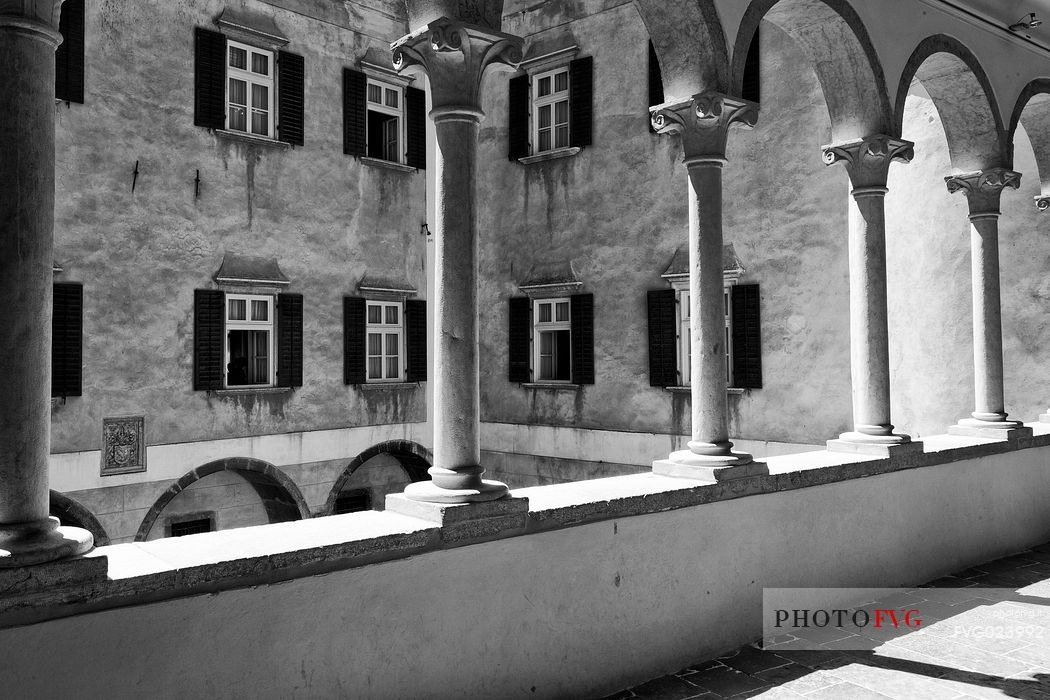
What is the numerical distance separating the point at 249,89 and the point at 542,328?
594cm

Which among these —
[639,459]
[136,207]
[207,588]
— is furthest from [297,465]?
[207,588]

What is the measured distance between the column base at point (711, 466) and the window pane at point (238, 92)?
10.2 m

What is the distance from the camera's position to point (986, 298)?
6.88 metres

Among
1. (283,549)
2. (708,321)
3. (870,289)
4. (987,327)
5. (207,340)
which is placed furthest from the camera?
(207,340)

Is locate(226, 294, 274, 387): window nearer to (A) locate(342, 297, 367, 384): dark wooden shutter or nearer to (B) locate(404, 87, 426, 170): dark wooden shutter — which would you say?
(A) locate(342, 297, 367, 384): dark wooden shutter

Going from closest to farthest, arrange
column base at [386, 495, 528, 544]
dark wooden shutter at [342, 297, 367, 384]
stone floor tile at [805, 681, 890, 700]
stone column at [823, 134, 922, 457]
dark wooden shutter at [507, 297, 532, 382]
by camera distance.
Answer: column base at [386, 495, 528, 544] → stone floor tile at [805, 681, 890, 700] → stone column at [823, 134, 922, 457] → dark wooden shutter at [342, 297, 367, 384] → dark wooden shutter at [507, 297, 532, 382]

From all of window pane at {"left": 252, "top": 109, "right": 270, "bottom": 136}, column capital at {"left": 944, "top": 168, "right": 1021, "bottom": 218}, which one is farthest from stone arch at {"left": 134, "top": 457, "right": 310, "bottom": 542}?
column capital at {"left": 944, "top": 168, "right": 1021, "bottom": 218}

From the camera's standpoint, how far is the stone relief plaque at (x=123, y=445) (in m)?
10.9

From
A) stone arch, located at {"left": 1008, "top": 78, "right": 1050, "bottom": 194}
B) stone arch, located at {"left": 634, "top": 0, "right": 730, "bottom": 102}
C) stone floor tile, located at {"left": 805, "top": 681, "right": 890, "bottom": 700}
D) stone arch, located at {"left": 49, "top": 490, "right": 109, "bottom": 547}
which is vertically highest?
stone arch, located at {"left": 1008, "top": 78, "right": 1050, "bottom": 194}

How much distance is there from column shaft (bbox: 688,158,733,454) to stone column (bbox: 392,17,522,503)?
1.56m

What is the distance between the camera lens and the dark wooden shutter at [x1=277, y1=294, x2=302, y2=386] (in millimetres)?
12633

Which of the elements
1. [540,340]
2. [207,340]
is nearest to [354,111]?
[207,340]

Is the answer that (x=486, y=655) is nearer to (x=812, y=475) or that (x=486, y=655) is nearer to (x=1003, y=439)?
(x=812, y=475)

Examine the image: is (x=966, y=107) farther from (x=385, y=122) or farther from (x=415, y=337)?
(x=385, y=122)
